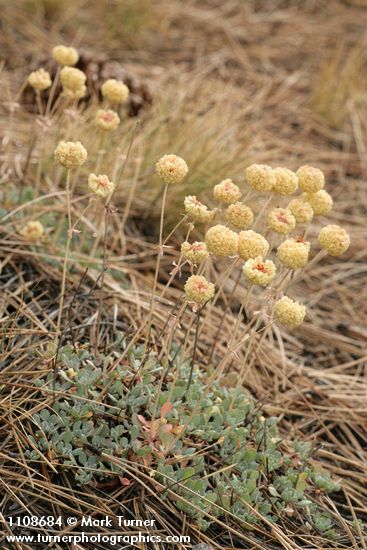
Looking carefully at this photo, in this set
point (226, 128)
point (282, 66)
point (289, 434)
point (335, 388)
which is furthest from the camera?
point (282, 66)

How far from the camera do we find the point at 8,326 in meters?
2.19

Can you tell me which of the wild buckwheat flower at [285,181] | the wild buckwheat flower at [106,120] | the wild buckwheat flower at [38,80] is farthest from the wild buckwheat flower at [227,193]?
the wild buckwheat flower at [38,80]

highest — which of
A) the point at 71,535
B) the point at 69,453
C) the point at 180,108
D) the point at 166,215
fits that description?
the point at 180,108

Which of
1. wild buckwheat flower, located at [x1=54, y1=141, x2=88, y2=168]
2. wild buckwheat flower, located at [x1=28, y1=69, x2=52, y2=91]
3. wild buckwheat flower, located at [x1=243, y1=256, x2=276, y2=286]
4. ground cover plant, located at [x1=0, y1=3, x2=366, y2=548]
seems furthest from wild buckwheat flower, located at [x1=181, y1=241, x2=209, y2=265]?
wild buckwheat flower, located at [x1=28, y1=69, x2=52, y2=91]

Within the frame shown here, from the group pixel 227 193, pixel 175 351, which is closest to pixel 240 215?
pixel 227 193

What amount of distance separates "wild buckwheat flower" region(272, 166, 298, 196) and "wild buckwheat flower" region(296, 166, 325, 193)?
6 cm

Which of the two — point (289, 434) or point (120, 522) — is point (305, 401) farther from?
point (120, 522)

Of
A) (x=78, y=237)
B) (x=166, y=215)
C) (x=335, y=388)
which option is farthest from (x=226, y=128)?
(x=335, y=388)

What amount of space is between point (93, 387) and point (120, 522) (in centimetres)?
36

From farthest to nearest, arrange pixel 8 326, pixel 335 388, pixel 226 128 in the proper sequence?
pixel 226 128 → pixel 335 388 → pixel 8 326

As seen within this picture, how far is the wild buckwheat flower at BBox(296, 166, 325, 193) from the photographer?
200 centimetres

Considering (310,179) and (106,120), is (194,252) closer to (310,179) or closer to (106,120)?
(310,179)

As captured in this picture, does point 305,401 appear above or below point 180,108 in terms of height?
below

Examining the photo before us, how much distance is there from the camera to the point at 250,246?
180cm
